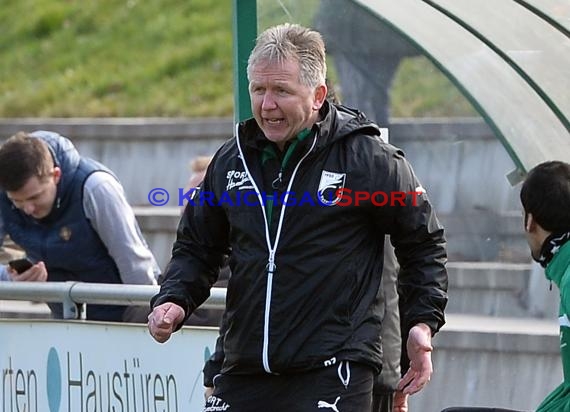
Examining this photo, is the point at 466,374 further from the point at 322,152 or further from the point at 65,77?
the point at 65,77

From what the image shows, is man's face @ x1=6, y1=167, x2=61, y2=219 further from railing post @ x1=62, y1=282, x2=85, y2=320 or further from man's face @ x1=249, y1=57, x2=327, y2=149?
man's face @ x1=249, y1=57, x2=327, y2=149

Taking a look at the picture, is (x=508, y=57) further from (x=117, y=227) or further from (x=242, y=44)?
(x=117, y=227)

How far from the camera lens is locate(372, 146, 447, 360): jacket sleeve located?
4664 millimetres

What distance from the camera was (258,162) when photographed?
4.78 m

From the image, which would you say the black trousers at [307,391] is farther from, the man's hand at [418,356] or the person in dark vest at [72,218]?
the person in dark vest at [72,218]

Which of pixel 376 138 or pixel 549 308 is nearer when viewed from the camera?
pixel 376 138

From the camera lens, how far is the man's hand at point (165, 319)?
478 centimetres

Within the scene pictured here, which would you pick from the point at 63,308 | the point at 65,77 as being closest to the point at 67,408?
the point at 63,308

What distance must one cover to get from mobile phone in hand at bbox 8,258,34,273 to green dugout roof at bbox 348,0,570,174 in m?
2.13

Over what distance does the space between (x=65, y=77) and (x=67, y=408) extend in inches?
393

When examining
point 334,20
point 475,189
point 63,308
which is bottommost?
point 63,308

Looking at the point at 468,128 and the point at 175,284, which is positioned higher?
the point at 468,128

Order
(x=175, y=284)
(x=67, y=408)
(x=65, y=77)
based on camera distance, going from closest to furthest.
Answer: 1. (x=175, y=284)
2. (x=67, y=408)
3. (x=65, y=77)

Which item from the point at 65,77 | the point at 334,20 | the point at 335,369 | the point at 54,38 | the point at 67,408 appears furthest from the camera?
the point at 54,38
